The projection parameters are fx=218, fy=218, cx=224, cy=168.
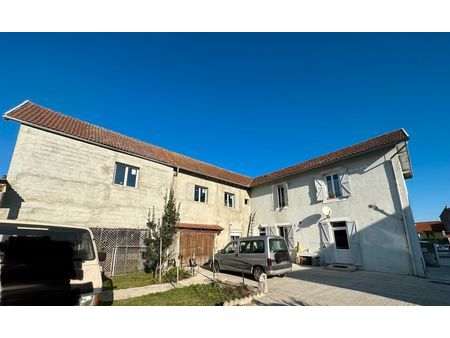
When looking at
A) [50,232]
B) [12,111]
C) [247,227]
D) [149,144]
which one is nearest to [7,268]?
[50,232]

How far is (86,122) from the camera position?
12812mm

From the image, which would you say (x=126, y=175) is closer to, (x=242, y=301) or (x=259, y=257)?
(x=259, y=257)

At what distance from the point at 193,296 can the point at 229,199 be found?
10.8 m

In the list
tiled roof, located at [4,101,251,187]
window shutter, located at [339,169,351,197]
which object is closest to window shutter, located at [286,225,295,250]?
window shutter, located at [339,169,351,197]

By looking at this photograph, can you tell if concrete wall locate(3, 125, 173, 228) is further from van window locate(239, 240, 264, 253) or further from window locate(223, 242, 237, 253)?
van window locate(239, 240, 264, 253)

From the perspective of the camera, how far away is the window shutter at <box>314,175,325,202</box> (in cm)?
1338

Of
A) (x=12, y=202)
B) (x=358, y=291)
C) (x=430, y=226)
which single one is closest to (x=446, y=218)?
(x=430, y=226)

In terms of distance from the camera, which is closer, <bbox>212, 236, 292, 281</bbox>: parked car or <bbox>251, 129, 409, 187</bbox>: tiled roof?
<bbox>212, 236, 292, 281</bbox>: parked car

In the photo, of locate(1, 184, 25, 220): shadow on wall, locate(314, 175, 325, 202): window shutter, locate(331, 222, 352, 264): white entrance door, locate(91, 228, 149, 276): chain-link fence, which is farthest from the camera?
locate(314, 175, 325, 202): window shutter

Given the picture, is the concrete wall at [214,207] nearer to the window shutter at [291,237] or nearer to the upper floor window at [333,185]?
the window shutter at [291,237]

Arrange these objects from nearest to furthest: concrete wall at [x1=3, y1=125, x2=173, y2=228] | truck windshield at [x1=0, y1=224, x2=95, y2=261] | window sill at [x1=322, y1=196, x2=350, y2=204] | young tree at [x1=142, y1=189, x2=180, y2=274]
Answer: truck windshield at [x1=0, y1=224, x2=95, y2=261], concrete wall at [x1=3, y1=125, x2=173, y2=228], young tree at [x1=142, y1=189, x2=180, y2=274], window sill at [x1=322, y1=196, x2=350, y2=204]

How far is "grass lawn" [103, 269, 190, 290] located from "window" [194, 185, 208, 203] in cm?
541

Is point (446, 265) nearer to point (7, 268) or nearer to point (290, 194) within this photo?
point (290, 194)

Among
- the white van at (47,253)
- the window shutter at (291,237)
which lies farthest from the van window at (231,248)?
the white van at (47,253)
